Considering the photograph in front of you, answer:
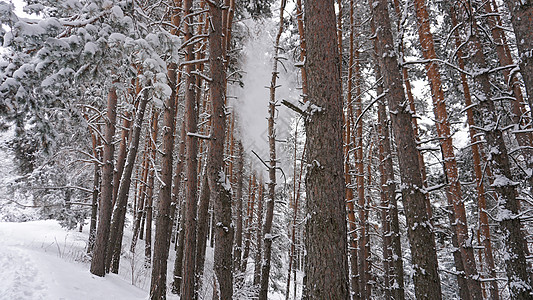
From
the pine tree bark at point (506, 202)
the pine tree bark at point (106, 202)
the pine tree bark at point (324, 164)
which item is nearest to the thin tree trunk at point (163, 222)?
the pine tree bark at point (106, 202)

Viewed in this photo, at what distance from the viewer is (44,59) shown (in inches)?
125

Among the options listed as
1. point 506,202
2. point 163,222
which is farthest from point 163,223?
point 506,202

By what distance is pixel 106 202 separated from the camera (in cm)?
816

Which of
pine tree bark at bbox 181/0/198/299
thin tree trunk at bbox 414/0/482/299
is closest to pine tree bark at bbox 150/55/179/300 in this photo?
pine tree bark at bbox 181/0/198/299

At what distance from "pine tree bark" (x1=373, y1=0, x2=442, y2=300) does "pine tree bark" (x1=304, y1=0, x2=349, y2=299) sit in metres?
2.71

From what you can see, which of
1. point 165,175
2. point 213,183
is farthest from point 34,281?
point 213,183

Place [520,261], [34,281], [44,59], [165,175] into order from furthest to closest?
[165,175] < [520,261] < [34,281] < [44,59]

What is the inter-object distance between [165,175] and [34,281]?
3.18m

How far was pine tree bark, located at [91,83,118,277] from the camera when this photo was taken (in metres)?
7.69

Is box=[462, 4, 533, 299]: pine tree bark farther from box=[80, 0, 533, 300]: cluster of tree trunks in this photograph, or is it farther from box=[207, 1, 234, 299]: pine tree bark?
box=[207, 1, 234, 299]: pine tree bark

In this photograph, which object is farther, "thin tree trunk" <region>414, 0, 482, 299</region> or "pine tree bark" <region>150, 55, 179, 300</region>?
"thin tree trunk" <region>414, 0, 482, 299</region>

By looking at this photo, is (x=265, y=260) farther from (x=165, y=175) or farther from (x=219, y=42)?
(x=219, y=42)

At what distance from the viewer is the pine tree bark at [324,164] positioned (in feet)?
10.6

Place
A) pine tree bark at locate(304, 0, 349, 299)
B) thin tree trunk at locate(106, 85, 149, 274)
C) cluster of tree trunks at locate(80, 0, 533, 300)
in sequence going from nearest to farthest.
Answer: pine tree bark at locate(304, 0, 349, 299) → cluster of tree trunks at locate(80, 0, 533, 300) → thin tree trunk at locate(106, 85, 149, 274)
